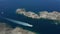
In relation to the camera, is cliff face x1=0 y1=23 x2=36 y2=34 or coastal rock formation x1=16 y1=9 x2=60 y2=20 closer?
cliff face x1=0 y1=23 x2=36 y2=34

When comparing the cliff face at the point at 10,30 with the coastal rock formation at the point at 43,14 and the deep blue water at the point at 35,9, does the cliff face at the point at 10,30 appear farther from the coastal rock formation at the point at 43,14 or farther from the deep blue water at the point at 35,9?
the coastal rock formation at the point at 43,14

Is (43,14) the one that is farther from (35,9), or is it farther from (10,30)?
(10,30)

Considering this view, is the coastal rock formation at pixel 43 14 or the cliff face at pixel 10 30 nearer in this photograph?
the cliff face at pixel 10 30

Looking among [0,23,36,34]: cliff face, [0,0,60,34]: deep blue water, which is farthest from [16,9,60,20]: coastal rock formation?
[0,23,36,34]: cliff face

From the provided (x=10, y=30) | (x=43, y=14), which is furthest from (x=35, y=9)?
(x=10, y=30)

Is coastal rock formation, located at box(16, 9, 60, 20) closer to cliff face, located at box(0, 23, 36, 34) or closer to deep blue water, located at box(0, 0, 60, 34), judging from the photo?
deep blue water, located at box(0, 0, 60, 34)

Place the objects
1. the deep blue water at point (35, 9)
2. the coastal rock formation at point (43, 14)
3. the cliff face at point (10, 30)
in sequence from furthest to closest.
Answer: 1. the coastal rock formation at point (43, 14)
2. the deep blue water at point (35, 9)
3. the cliff face at point (10, 30)

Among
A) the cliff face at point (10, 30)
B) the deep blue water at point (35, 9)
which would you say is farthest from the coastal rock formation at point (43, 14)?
the cliff face at point (10, 30)

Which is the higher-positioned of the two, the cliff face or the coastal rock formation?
the coastal rock formation
